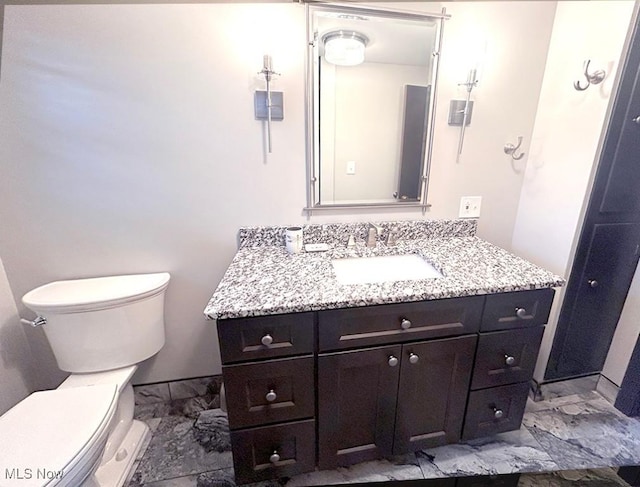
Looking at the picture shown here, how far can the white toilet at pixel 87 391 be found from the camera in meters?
0.82

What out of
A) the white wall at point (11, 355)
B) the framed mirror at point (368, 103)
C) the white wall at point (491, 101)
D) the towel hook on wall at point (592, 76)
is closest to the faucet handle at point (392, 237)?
the framed mirror at point (368, 103)

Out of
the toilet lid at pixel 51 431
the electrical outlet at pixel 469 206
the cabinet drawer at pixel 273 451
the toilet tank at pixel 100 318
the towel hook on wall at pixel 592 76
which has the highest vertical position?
the towel hook on wall at pixel 592 76

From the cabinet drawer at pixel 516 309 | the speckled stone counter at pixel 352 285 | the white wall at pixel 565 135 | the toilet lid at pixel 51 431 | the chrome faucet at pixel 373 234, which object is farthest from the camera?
the chrome faucet at pixel 373 234

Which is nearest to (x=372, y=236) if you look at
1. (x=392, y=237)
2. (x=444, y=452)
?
(x=392, y=237)

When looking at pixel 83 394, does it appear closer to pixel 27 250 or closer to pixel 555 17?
pixel 27 250

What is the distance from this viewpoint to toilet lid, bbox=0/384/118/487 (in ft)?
2.56

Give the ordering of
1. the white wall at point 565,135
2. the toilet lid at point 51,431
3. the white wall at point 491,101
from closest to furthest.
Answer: the toilet lid at point 51,431 → the white wall at point 565,135 → the white wall at point 491,101

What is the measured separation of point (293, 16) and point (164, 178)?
82cm

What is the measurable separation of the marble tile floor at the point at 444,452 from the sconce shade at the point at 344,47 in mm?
1683

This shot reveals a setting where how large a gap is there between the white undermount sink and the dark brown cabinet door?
293mm

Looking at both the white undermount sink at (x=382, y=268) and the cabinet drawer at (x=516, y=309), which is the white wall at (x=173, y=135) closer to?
the white undermount sink at (x=382, y=268)

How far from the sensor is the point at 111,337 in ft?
3.78

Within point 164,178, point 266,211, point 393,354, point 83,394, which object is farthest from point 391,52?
point 83,394

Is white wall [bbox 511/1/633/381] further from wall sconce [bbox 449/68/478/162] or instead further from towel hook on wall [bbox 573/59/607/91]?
wall sconce [bbox 449/68/478/162]
